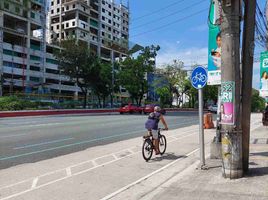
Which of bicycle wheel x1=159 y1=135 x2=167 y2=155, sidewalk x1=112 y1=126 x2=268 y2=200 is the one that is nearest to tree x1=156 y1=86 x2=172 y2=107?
bicycle wheel x1=159 y1=135 x2=167 y2=155

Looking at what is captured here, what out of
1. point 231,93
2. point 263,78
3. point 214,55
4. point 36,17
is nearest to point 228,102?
point 231,93

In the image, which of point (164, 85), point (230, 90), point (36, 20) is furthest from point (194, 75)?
point (36, 20)

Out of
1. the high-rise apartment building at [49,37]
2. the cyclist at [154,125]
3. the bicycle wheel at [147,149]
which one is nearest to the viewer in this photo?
the bicycle wheel at [147,149]

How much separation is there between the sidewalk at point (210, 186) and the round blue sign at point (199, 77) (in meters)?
2.23

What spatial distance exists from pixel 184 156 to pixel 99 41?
360 feet

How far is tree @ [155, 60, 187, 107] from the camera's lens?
85.4 meters

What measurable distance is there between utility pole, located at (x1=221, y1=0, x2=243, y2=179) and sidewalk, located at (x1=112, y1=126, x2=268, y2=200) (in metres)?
0.41

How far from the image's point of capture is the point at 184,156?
41.6 feet

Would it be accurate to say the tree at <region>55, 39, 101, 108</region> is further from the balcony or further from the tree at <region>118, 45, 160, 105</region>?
the balcony

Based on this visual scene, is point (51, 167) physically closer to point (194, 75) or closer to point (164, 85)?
point (194, 75)

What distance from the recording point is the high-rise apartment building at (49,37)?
83875 millimetres

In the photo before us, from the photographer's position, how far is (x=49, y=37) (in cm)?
11488

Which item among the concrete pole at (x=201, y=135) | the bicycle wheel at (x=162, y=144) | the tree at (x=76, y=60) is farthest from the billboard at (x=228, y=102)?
the tree at (x=76, y=60)

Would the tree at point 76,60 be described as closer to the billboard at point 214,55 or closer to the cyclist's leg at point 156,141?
the cyclist's leg at point 156,141
